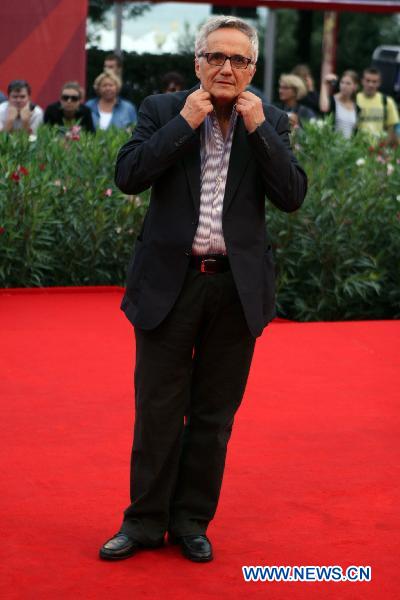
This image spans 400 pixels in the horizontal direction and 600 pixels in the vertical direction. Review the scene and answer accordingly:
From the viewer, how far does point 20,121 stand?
13078mm

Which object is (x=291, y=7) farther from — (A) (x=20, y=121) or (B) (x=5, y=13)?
(A) (x=20, y=121)

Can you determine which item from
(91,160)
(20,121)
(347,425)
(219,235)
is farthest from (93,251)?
(219,235)

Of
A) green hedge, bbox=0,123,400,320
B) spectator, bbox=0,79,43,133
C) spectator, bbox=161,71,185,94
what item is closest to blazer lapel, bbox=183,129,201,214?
green hedge, bbox=0,123,400,320

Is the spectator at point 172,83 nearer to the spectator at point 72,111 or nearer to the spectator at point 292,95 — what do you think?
the spectator at point 292,95

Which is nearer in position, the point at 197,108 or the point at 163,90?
the point at 197,108

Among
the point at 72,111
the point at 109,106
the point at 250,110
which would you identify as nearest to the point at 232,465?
the point at 250,110

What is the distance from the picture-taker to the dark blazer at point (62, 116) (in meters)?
13.1

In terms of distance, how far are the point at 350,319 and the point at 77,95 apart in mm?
4358

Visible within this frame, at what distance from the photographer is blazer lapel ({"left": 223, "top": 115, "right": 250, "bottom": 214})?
431 cm

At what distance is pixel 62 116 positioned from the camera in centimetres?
1322

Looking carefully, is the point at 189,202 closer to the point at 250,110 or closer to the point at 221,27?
the point at 250,110

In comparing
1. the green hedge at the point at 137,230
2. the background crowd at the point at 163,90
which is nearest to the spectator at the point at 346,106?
the background crowd at the point at 163,90

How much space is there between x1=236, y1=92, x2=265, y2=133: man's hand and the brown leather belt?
0.45 meters

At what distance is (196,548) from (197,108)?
5.04 feet
